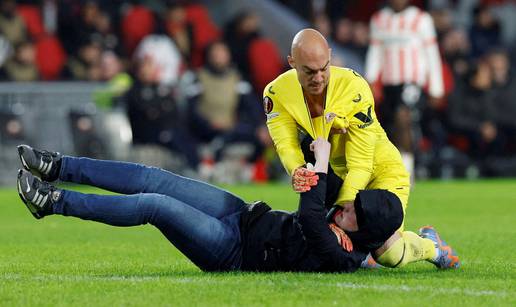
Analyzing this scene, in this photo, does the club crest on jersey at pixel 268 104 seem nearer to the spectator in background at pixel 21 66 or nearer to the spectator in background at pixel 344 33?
the spectator in background at pixel 21 66

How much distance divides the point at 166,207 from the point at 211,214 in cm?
48

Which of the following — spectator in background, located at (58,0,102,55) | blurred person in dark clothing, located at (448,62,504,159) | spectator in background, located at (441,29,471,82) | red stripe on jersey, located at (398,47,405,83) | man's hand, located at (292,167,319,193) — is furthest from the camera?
spectator in background, located at (441,29,471,82)

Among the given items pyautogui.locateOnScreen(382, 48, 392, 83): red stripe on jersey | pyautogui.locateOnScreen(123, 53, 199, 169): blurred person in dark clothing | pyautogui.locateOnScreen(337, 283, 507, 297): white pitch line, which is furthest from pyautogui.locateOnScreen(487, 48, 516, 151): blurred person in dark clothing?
pyautogui.locateOnScreen(337, 283, 507, 297): white pitch line

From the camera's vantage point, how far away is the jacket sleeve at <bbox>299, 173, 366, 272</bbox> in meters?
7.38

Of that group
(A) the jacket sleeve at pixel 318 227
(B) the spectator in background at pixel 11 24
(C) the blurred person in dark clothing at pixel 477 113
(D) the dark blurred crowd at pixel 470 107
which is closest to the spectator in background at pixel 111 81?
(B) the spectator in background at pixel 11 24

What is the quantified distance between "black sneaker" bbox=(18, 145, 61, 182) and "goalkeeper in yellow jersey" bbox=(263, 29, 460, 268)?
1281mm

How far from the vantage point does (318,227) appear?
24.2ft

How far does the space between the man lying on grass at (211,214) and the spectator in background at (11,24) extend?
12.1m

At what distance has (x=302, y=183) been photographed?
24.5 ft

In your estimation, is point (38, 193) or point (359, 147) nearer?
point (38, 193)

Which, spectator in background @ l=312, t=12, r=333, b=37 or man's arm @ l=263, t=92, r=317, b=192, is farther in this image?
spectator in background @ l=312, t=12, r=333, b=37

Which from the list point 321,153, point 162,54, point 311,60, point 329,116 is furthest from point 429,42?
point 321,153

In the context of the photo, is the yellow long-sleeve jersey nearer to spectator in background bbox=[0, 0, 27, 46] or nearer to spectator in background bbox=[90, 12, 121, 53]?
spectator in background bbox=[0, 0, 27, 46]

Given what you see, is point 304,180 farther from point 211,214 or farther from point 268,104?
point 268,104
